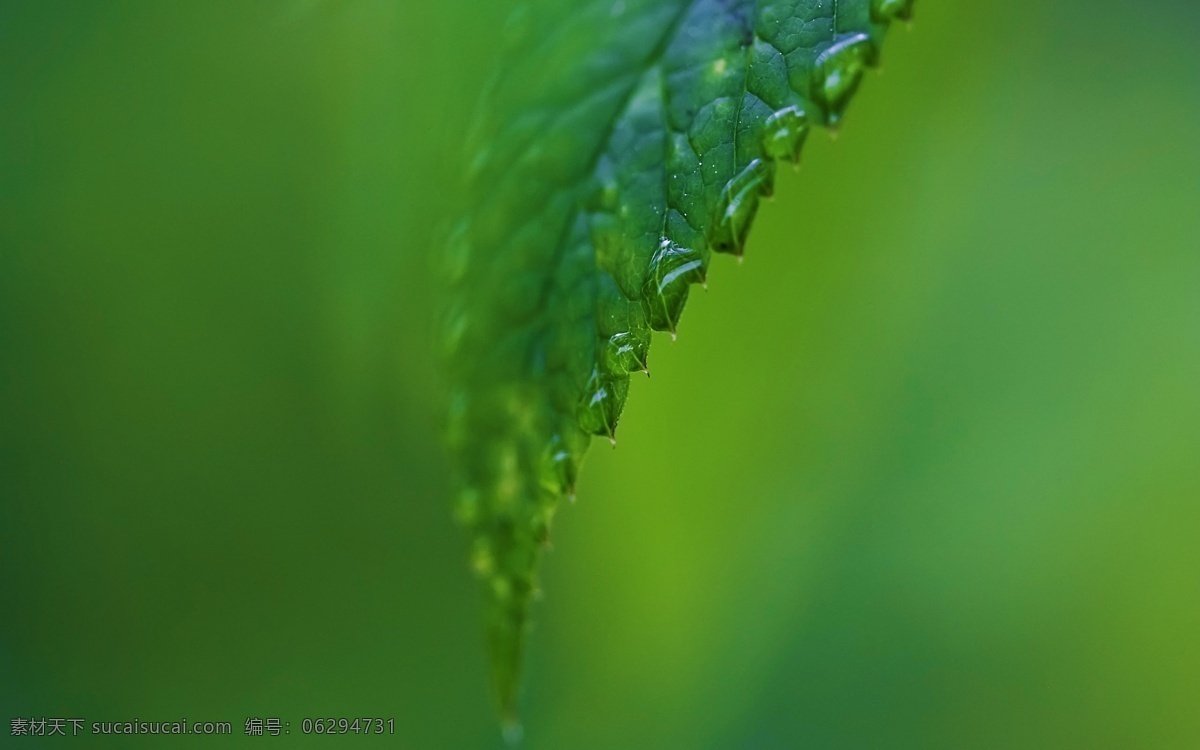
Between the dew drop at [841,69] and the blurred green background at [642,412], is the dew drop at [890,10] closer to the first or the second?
the dew drop at [841,69]

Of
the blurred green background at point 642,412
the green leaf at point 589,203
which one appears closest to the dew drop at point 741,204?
the green leaf at point 589,203

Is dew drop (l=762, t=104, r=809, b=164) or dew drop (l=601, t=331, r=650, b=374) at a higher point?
dew drop (l=762, t=104, r=809, b=164)

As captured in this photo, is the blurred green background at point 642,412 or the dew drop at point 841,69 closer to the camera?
the dew drop at point 841,69

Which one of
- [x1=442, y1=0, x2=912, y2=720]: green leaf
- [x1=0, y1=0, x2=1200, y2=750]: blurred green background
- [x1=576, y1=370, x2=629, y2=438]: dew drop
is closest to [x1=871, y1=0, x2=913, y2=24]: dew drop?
[x1=442, y1=0, x2=912, y2=720]: green leaf

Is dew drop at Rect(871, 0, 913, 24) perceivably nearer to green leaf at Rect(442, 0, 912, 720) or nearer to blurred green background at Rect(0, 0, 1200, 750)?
green leaf at Rect(442, 0, 912, 720)

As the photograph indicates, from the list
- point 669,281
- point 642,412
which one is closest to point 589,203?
point 669,281
